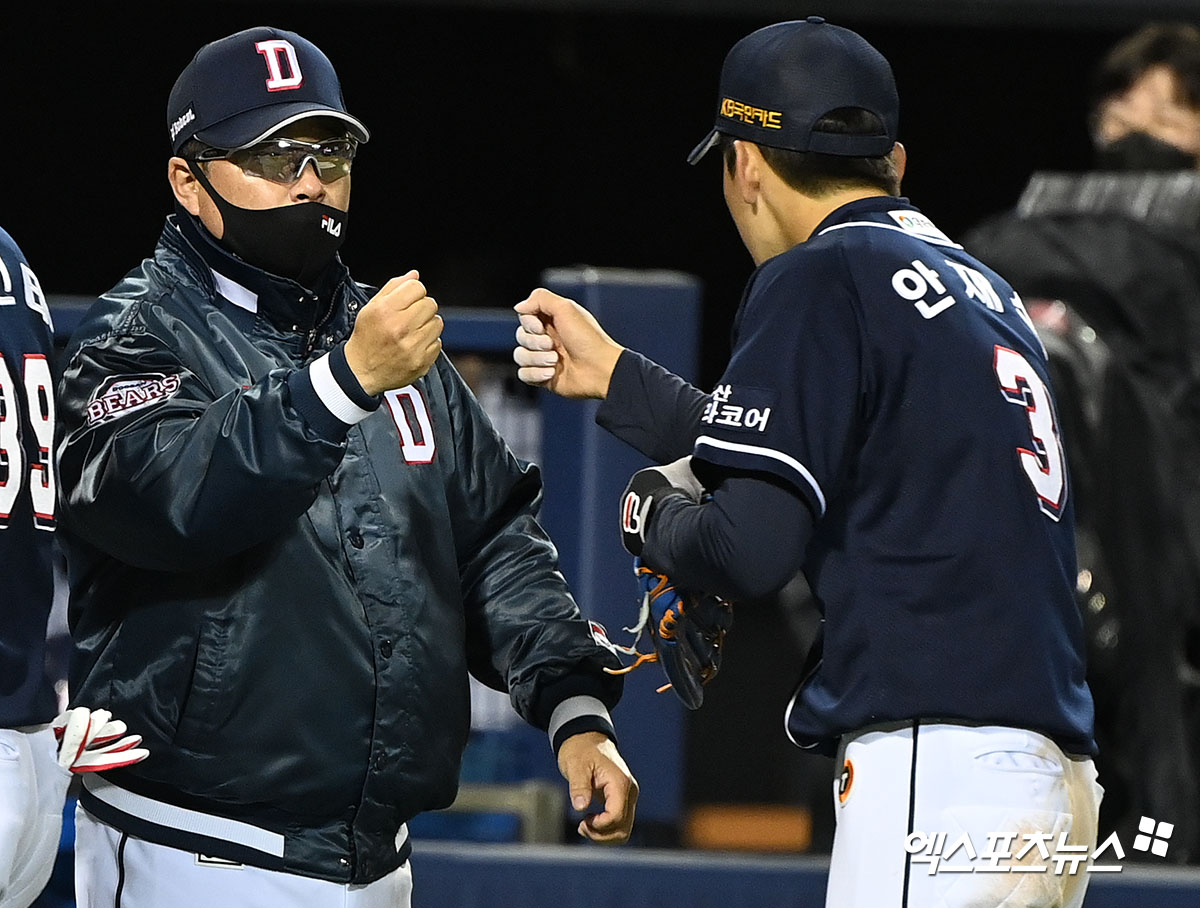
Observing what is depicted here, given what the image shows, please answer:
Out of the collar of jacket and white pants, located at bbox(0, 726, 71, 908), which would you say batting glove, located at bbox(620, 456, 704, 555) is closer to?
the collar of jacket

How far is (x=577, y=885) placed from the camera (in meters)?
4.08

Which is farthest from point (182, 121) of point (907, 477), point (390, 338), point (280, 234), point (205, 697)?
point (907, 477)

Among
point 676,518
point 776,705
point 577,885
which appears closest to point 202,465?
point 676,518

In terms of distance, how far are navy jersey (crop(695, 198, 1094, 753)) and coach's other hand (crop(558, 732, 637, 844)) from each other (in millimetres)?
376

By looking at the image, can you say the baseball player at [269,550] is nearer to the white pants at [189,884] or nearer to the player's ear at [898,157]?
the white pants at [189,884]

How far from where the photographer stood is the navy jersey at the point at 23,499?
2.68 m

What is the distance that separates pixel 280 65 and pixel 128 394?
0.52 metres

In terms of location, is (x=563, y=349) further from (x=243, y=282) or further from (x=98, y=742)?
(x=98, y=742)

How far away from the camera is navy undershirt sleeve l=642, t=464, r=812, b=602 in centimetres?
236

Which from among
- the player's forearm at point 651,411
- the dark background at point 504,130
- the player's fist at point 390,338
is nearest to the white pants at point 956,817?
the player's forearm at point 651,411

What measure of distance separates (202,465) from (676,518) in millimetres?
597

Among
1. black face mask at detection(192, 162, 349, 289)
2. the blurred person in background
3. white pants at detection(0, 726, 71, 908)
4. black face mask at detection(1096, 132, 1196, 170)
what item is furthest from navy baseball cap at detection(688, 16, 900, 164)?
black face mask at detection(1096, 132, 1196, 170)

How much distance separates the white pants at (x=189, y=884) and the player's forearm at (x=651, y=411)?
2.36ft

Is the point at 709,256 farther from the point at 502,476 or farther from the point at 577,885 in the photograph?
the point at 502,476
